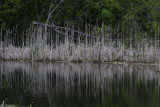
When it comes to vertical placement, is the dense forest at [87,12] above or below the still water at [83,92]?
above

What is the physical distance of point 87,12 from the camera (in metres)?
23.1

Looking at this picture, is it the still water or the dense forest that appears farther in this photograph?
the dense forest

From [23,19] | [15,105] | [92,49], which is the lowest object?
[15,105]

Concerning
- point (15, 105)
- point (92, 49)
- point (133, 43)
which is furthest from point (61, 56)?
point (15, 105)

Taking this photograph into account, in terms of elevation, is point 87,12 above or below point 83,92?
above

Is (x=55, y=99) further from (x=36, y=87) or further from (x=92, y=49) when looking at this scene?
(x=92, y=49)

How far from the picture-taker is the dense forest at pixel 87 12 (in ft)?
69.5

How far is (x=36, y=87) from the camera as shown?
780cm

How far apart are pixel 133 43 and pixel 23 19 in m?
9.78

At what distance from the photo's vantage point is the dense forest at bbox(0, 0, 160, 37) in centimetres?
2119

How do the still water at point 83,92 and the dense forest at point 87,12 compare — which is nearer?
the still water at point 83,92

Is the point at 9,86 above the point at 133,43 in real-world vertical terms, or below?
below

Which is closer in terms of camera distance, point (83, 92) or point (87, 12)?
point (83, 92)

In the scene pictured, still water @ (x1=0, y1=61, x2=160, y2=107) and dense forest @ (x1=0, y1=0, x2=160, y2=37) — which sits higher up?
dense forest @ (x1=0, y1=0, x2=160, y2=37)
